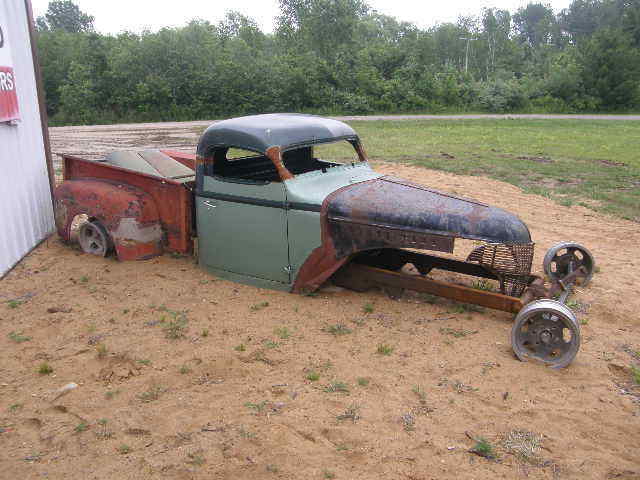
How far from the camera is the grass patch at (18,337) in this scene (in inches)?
188

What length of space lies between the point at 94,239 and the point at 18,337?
2.01 metres

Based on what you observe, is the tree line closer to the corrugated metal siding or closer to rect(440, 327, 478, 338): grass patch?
the corrugated metal siding

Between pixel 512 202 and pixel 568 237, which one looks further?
pixel 512 202

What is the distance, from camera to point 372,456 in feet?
10.8

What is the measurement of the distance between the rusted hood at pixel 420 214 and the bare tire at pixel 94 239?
2.93 metres

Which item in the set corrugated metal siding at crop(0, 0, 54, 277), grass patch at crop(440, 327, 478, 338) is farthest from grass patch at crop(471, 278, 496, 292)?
corrugated metal siding at crop(0, 0, 54, 277)

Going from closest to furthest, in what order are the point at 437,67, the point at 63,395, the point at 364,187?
the point at 63,395 < the point at 364,187 < the point at 437,67

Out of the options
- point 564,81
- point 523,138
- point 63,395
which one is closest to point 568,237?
point 63,395

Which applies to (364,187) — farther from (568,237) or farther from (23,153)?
(23,153)

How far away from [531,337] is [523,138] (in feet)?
46.6

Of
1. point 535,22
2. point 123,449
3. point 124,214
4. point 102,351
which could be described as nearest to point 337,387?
point 123,449

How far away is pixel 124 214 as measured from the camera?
20.3 ft

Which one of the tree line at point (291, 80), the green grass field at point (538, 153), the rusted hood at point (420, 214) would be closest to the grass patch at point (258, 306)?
the rusted hood at point (420, 214)

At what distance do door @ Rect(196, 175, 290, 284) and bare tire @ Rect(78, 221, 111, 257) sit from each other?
1.30 m
